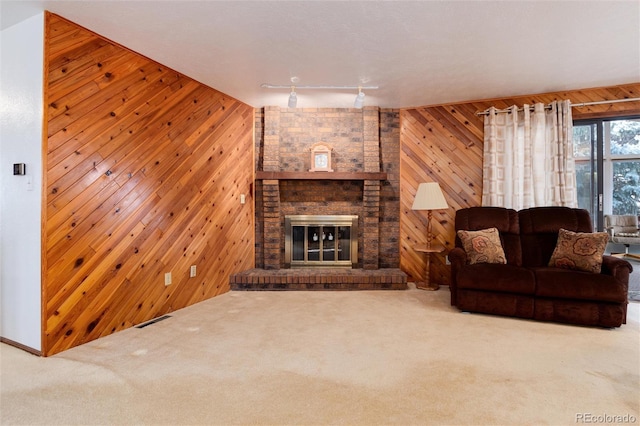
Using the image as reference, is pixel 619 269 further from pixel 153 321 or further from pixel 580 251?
pixel 153 321

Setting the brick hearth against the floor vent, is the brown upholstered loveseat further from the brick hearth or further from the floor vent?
the floor vent

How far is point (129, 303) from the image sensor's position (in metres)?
3.00

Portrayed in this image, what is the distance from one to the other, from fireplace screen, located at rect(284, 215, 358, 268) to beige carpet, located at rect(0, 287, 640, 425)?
5.31 ft

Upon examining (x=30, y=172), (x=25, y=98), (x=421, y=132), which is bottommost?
(x=30, y=172)

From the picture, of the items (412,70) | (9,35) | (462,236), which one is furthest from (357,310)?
(9,35)

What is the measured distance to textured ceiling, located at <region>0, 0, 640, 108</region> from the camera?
2.36m

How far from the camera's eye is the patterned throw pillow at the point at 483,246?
11.8ft

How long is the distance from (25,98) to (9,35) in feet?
1.77

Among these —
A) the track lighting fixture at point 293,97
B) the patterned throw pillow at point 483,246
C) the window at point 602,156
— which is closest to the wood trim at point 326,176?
the track lighting fixture at point 293,97

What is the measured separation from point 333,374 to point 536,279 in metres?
2.16

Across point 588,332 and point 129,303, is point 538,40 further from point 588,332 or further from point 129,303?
point 129,303

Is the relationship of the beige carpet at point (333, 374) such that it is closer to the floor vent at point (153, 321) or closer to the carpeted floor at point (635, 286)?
the floor vent at point (153, 321)

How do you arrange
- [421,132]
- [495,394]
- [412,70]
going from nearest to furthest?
[495,394]
[412,70]
[421,132]

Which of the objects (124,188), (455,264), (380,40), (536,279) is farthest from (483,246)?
(124,188)
